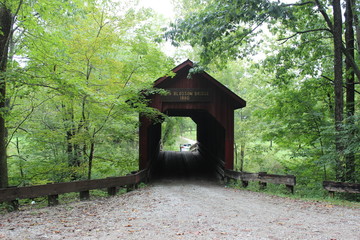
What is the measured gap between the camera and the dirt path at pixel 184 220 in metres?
4.09

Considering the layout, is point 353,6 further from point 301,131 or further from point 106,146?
point 106,146

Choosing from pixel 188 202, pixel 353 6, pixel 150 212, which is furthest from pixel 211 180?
pixel 353 6

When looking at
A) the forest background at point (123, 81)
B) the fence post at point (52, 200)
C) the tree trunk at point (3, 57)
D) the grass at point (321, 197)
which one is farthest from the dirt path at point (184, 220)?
the forest background at point (123, 81)

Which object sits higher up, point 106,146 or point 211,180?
point 106,146

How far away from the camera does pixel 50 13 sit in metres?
6.38

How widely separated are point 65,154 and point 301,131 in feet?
30.8

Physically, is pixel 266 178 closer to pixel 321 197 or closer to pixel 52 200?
pixel 321 197

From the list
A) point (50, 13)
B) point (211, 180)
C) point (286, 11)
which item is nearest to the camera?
point (50, 13)

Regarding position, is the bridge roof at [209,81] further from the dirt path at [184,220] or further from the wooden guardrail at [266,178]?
the dirt path at [184,220]

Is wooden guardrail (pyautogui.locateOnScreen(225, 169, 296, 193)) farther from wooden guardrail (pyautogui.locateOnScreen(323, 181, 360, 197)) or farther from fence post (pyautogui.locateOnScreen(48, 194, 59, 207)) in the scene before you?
fence post (pyautogui.locateOnScreen(48, 194, 59, 207))

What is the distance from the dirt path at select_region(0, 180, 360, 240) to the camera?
409 centimetres

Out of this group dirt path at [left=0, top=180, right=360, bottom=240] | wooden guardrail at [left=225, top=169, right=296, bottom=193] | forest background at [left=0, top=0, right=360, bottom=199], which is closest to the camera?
dirt path at [left=0, top=180, right=360, bottom=240]

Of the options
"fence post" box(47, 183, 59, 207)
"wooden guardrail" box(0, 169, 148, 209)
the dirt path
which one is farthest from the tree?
"fence post" box(47, 183, 59, 207)

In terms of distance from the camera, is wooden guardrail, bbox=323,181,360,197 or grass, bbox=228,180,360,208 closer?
grass, bbox=228,180,360,208
